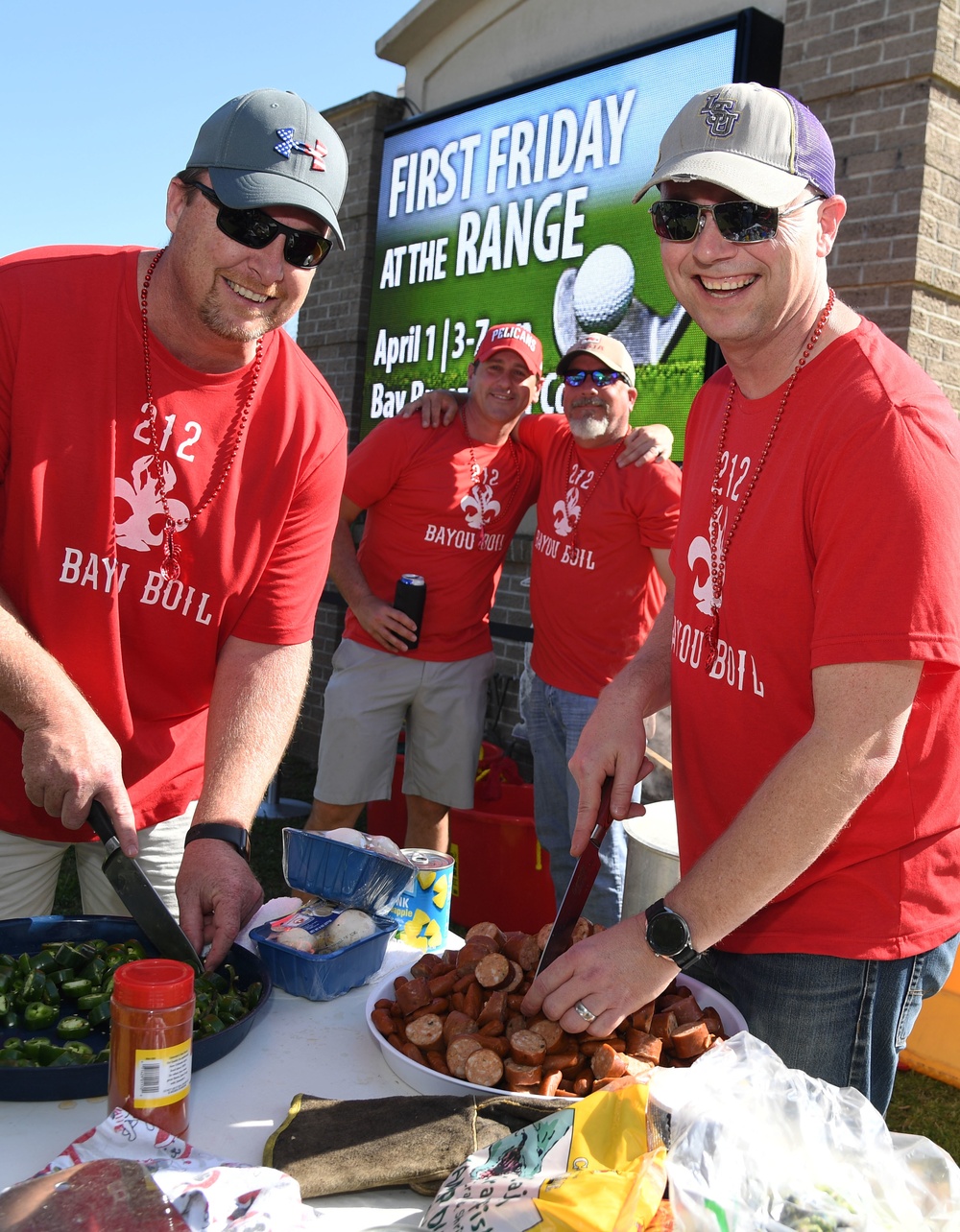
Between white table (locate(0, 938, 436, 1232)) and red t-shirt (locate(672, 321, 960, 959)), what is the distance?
0.65 meters

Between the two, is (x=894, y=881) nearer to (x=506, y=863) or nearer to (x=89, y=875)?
(x=89, y=875)

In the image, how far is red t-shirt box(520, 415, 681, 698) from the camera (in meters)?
4.24

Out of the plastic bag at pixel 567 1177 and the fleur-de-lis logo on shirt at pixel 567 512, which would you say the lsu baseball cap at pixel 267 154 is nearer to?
the plastic bag at pixel 567 1177

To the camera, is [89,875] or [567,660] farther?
[567,660]

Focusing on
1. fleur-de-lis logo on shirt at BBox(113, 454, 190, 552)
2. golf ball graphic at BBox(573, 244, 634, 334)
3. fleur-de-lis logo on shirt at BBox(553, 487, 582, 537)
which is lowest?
fleur-de-lis logo on shirt at BBox(113, 454, 190, 552)

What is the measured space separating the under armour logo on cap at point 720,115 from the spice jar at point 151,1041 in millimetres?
1467

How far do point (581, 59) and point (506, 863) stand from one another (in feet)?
14.2

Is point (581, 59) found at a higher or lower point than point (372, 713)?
higher

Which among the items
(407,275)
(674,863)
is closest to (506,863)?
(674,863)

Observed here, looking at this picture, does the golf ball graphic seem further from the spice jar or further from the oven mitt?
the spice jar

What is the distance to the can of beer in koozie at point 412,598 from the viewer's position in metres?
4.43

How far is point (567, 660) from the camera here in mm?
4375

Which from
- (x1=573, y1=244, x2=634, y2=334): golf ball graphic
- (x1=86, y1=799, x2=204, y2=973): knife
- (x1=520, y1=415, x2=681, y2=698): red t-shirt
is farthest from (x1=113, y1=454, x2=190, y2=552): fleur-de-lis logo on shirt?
(x1=573, y1=244, x2=634, y2=334): golf ball graphic

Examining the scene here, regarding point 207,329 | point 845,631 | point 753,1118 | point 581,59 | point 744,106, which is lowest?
point 753,1118
